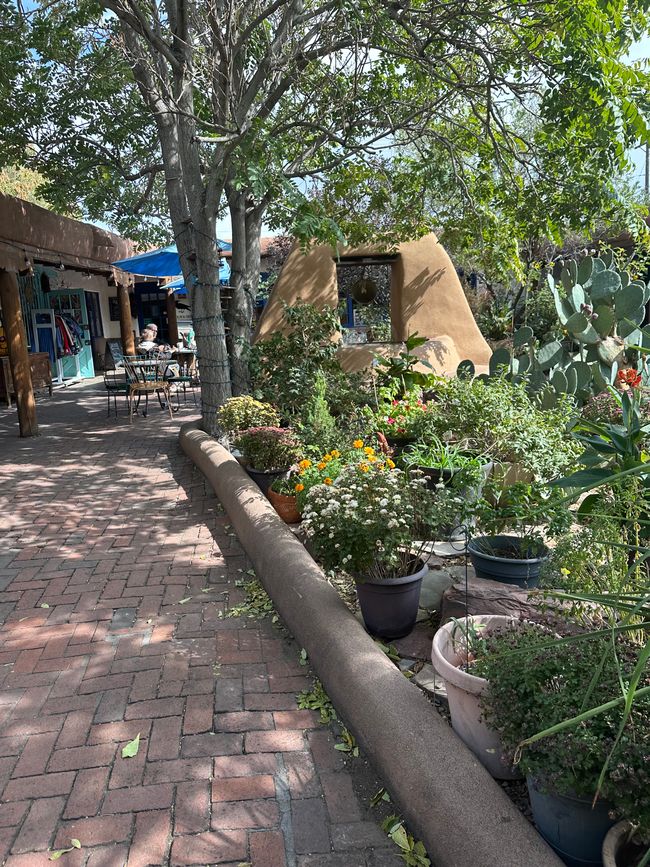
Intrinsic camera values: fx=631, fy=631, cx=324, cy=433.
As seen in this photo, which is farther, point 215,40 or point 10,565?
point 215,40

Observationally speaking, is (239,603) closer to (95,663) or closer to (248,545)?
(248,545)

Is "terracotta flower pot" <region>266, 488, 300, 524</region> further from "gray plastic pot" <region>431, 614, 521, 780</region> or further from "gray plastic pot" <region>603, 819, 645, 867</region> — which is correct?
"gray plastic pot" <region>603, 819, 645, 867</region>

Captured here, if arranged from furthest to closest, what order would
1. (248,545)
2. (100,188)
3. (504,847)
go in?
1. (100,188)
2. (248,545)
3. (504,847)

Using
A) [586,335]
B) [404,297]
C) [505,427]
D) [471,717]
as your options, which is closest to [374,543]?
[471,717]

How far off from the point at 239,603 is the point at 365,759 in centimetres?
159

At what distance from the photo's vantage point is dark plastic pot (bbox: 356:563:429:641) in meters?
3.38

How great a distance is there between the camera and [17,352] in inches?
366

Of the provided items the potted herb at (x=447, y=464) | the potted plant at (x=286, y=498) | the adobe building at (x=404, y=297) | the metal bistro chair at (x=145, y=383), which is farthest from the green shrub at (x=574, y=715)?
the metal bistro chair at (x=145, y=383)

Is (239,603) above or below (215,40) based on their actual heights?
below

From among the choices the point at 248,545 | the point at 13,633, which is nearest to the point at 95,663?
the point at 13,633

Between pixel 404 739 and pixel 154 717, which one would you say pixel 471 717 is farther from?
pixel 154 717

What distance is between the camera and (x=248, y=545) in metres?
4.55

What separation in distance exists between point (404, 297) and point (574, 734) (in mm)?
8567

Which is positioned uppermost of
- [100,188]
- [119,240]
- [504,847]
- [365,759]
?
[100,188]
